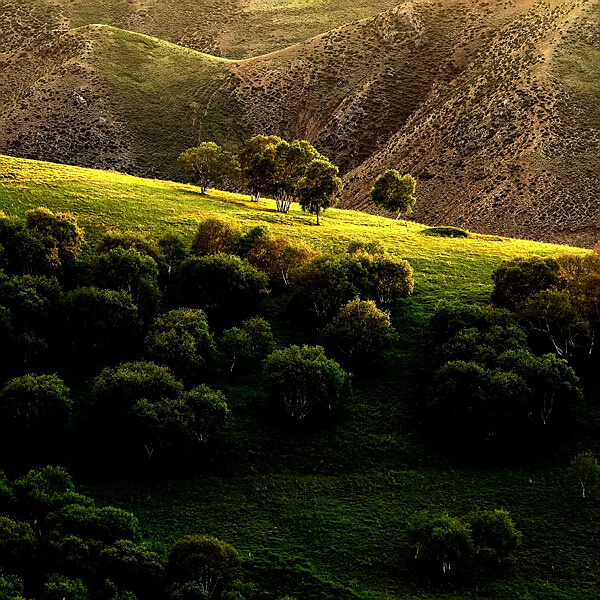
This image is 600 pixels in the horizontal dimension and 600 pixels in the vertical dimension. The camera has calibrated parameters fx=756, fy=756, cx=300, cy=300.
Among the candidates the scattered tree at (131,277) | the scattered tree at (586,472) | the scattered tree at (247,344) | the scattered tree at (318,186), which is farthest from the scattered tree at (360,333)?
the scattered tree at (318,186)

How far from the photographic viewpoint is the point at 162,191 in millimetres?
98625

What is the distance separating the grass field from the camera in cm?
4716

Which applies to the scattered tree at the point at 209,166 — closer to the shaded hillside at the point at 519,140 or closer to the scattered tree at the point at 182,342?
the scattered tree at the point at 182,342

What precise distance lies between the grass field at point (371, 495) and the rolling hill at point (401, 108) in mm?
67252

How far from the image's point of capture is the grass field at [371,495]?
4716 cm

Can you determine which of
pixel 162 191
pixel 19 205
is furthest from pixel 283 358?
pixel 162 191

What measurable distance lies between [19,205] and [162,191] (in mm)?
21307

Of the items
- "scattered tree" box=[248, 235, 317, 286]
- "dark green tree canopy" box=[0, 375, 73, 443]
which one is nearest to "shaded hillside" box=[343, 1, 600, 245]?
"scattered tree" box=[248, 235, 317, 286]

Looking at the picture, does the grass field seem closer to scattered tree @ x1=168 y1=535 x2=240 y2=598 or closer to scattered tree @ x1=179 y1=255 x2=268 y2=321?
scattered tree @ x1=168 y1=535 x2=240 y2=598

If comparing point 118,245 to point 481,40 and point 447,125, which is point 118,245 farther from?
point 481,40

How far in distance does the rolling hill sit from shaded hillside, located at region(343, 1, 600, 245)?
1.07 feet

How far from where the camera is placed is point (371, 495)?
54281mm

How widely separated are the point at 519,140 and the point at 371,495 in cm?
10650

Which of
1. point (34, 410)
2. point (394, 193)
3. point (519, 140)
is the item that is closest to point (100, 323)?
point (34, 410)
